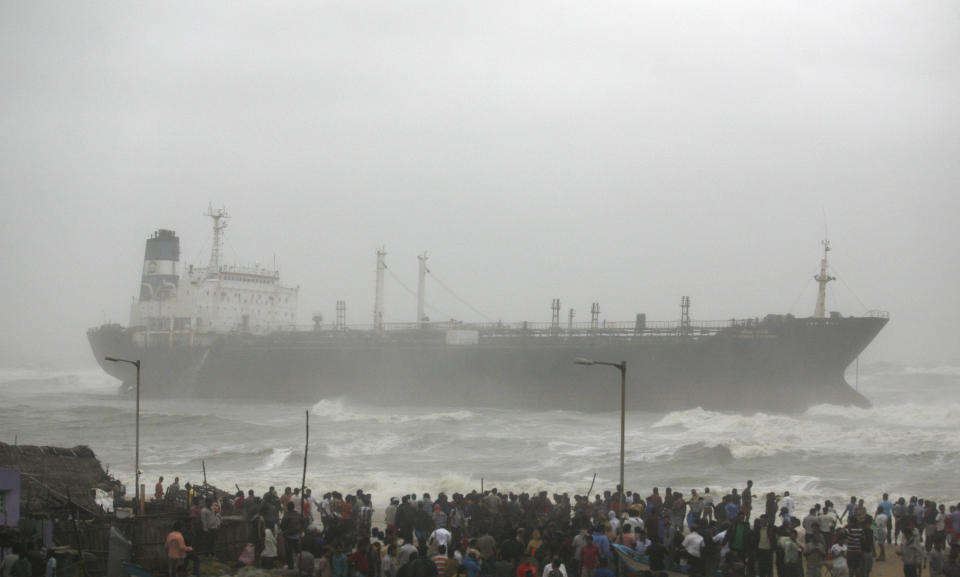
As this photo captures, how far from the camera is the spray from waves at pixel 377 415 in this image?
117 ft

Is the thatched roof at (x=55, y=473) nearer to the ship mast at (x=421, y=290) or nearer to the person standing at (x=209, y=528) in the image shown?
the person standing at (x=209, y=528)

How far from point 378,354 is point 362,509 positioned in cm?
3187

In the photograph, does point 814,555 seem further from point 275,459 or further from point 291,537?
point 275,459

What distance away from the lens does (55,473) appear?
17797mm

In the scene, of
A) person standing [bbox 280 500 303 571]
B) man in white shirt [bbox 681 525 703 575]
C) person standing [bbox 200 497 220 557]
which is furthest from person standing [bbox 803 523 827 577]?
person standing [bbox 200 497 220 557]

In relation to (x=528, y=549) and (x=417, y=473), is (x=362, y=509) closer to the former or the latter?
(x=528, y=549)

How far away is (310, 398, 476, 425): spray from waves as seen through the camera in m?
35.6

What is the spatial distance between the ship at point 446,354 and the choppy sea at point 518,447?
1.42 metres

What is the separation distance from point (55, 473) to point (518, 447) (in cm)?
1361

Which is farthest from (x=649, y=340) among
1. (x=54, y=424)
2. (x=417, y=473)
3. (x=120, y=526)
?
(x=120, y=526)

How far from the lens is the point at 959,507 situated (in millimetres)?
11984

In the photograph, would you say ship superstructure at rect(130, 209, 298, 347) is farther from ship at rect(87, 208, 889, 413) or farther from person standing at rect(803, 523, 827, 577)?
person standing at rect(803, 523, 827, 577)

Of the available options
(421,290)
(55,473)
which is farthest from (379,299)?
(55,473)

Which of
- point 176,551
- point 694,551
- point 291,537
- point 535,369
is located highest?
point 535,369
